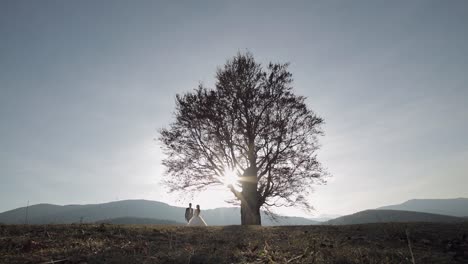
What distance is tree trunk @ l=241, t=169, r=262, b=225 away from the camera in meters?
20.0


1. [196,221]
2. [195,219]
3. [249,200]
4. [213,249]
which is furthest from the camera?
[249,200]

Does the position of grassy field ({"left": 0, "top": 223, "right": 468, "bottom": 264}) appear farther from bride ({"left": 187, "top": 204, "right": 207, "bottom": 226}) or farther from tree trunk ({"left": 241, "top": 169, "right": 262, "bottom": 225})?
tree trunk ({"left": 241, "top": 169, "right": 262, "bottom": 225})

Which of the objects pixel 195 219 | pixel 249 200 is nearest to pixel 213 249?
pixel 249 200

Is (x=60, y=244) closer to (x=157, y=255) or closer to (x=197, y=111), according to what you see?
(x=157, y=255)

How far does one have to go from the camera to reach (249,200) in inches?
797

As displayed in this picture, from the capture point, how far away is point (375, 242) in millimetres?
6555

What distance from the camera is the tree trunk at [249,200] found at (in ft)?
65.5

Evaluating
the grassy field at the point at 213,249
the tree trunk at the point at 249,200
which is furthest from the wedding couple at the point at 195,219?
the grassy field at the point at 213,249

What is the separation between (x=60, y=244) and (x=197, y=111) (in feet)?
47.1

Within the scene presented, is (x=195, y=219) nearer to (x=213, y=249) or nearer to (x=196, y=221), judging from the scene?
(x=196, y=221)

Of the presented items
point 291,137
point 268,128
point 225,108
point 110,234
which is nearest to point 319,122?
point 291,137

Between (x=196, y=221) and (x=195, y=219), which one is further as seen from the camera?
(x=195, y=219)

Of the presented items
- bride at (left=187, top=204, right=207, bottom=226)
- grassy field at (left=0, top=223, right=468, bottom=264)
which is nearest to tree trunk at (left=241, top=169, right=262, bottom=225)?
bride at (left=187, top=204, right=207, bottom=226)

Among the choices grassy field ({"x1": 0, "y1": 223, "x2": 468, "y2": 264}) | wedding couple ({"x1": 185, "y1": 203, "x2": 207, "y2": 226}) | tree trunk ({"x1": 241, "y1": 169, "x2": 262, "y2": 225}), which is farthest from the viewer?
tree trunk ({"x1": 241, "y1": 169, "x2": 262, "y2": 225})
